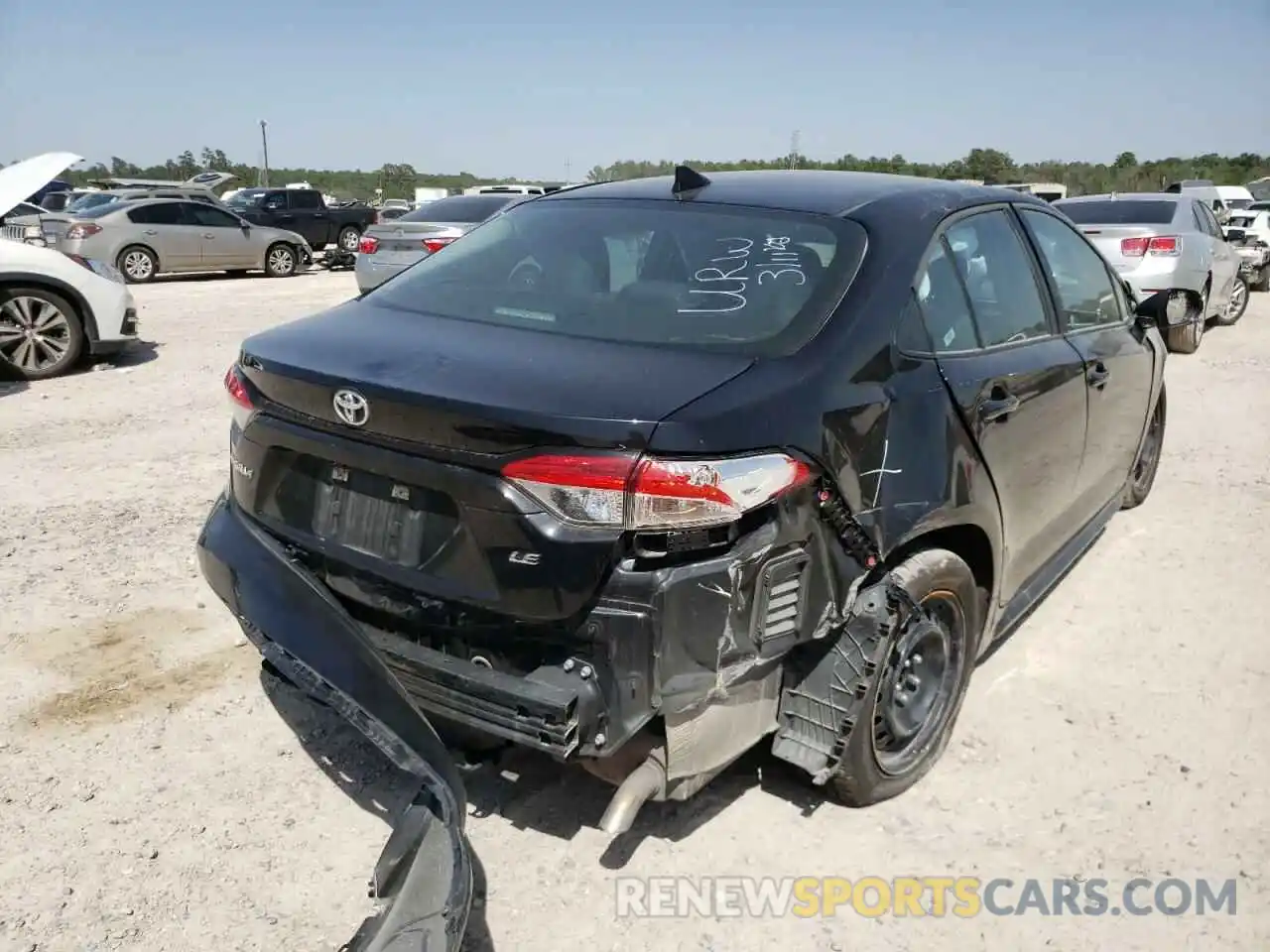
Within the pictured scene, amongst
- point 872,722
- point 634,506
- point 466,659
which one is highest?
point 634,506

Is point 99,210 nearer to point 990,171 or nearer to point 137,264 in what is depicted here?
point 137,264

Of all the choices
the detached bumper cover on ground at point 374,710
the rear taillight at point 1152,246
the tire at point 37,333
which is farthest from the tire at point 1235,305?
the detached bumper cover on ground at point 374,710

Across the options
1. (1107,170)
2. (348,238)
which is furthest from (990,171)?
(348,238)

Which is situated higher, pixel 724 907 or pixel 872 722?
pixel 872 722

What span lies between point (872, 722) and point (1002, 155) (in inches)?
2089


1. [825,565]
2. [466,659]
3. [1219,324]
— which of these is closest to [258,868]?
[466,659]

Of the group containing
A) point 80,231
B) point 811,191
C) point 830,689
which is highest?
point 811,191

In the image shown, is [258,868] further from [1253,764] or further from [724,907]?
[1253,764]

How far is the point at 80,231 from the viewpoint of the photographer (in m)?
15.9

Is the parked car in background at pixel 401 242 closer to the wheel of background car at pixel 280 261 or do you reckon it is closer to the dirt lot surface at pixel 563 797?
the wheel of background car at pixel 280 261

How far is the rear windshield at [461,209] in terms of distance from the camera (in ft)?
40.8

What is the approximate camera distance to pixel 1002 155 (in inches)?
1966

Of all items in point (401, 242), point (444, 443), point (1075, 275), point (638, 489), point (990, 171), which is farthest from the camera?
point (990, 171)

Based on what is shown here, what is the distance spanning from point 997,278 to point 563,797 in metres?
2.23
